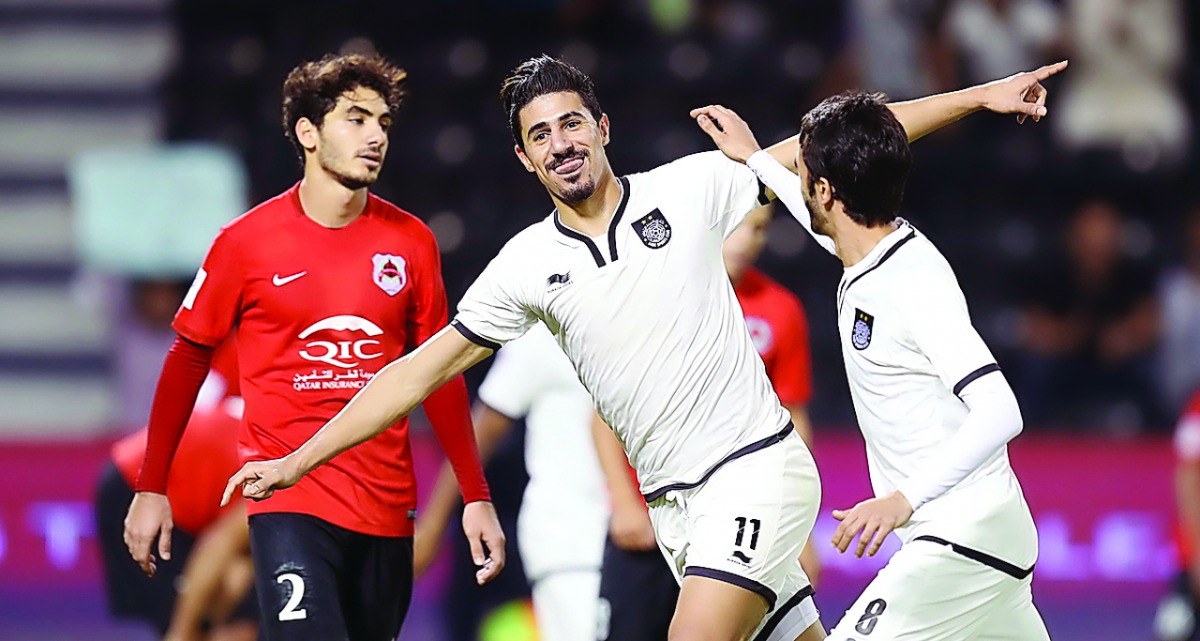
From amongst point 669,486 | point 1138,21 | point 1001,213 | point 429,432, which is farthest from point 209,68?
point 669,486

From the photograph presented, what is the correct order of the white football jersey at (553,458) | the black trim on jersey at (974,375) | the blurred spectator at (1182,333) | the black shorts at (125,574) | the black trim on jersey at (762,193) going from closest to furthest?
the black trim on jersey at (974,375) < the black trim on jersey at (762,193) < the white football jersey at (553,458) < the black shorts at (125,574) < the blurred spectator at (1182,333)

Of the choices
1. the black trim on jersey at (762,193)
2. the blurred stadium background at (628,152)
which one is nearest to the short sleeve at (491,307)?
the black trim on jersey at (762,193)

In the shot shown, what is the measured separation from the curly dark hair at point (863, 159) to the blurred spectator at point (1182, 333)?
5750 millimetres

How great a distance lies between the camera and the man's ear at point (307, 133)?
5156 mm

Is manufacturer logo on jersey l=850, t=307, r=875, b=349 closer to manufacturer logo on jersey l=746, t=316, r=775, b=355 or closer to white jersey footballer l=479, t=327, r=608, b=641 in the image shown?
manufacturer logo on jersey l=746, t=316, r=775, b=355

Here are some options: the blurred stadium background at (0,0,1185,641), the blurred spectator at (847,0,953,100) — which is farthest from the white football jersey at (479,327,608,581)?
the blurred spectator at (847,0,953,100)

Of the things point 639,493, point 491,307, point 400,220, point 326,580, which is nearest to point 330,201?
point 400,220

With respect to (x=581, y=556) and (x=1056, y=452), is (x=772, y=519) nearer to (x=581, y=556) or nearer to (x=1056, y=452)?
(x=581, y=556)

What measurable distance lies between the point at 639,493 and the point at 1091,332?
527 centimetres

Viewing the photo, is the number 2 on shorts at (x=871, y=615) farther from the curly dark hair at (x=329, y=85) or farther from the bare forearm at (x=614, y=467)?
the curly dark hair at (x=329, y=85)

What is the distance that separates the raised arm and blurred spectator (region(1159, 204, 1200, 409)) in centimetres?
615

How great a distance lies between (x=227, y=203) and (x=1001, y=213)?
15.0 feet

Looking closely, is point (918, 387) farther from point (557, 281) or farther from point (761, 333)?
point (761, 333)

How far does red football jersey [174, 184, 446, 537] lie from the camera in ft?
16.4
